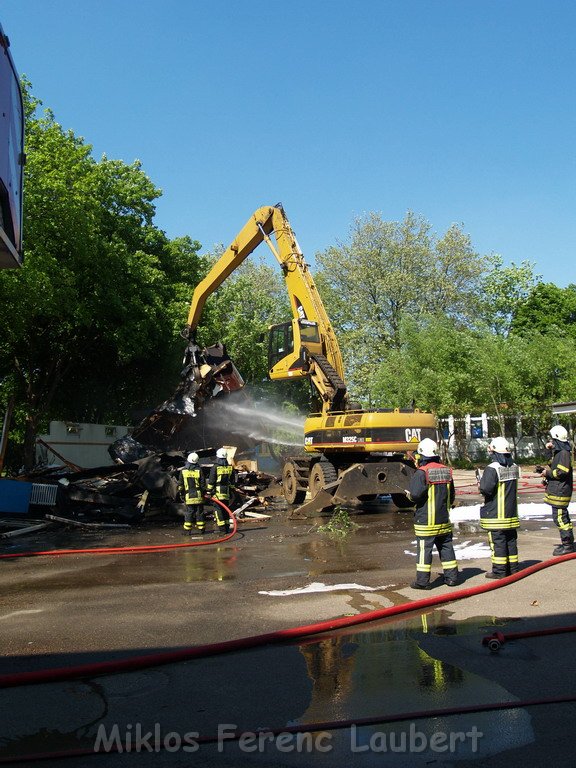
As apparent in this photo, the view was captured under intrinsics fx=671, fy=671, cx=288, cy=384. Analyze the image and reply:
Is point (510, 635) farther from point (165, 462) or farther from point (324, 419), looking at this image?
point (165, 462)

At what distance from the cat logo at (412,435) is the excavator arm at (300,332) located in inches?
71.2

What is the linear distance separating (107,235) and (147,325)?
4.68m

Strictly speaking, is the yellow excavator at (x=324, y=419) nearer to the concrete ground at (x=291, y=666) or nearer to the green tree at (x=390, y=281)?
the concrete ground at (x=291, y=666)

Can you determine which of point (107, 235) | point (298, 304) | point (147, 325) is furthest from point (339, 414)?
point (107, 235)

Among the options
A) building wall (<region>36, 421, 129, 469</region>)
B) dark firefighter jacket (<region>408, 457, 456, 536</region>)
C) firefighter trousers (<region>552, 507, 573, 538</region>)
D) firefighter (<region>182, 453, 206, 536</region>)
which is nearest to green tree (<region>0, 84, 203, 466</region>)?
building wall (<region>36, 421, 129, 469</region>)

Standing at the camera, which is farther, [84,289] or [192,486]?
[84,289]

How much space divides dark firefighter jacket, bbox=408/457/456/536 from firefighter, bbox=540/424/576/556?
1.96 meters

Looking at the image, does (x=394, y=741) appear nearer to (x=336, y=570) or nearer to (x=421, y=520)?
(x=421, y=520)

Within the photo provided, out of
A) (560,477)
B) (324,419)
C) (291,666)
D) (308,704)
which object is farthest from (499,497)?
(324,419)

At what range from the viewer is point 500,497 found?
23.7 ft

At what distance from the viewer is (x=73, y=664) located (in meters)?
4.91

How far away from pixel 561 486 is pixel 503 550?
166cm

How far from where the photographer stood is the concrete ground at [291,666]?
353 centimetres

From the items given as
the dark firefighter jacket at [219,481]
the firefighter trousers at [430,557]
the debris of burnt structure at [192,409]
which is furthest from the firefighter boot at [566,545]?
the debris of burnt structure at [192,409]
